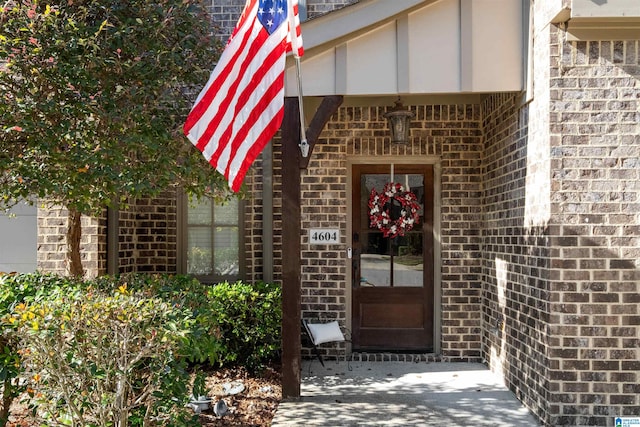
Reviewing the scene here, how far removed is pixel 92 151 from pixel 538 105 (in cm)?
376

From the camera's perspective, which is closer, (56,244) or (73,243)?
(73,243)

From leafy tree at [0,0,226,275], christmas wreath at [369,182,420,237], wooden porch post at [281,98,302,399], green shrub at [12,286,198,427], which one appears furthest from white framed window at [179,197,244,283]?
green shrub at [12,286,198,427]

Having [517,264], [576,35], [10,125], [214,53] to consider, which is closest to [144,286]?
[10,125]

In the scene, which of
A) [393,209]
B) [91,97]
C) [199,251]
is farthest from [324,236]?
[91,97]

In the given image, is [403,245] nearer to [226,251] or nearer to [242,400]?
[226,251]

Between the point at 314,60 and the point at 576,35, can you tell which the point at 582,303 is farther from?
the point at 314,60

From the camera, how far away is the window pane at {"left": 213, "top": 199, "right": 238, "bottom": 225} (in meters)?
7.27

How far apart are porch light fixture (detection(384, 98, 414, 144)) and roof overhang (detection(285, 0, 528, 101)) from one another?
963mm

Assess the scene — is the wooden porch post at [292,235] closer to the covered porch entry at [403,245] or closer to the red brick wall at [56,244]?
the covered porch entry at [403,245]

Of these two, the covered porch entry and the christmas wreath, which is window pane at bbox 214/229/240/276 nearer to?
the covered porch entry

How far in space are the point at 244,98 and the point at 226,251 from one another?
11.9 ft

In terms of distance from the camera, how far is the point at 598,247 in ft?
14.4

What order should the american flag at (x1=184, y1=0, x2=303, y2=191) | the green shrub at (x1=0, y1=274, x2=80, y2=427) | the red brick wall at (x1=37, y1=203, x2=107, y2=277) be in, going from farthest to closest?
the red brick wall at (x1=37, y1=203, x2=107, y2=277), the american flag at (x1=184, y1=0, x2=303, y2=191), the green shrub at (x1=0, y1=274, x2=80, y2=427)

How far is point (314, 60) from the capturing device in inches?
203
